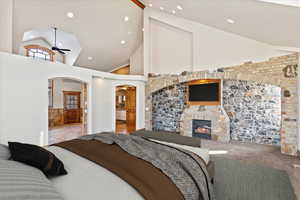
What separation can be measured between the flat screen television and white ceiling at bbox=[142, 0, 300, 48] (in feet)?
5.78

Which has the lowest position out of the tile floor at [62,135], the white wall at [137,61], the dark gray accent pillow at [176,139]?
the tile floor at [62,135]

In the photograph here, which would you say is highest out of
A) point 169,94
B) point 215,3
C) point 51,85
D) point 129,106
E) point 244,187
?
point 215,3

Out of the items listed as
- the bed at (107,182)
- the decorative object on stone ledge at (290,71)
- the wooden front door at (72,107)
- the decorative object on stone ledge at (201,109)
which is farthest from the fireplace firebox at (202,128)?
the wooden front door at (72,107)

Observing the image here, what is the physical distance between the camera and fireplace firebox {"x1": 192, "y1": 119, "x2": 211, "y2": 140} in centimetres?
523

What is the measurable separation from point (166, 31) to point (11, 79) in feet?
16.2

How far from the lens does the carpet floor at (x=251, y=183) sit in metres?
2.07

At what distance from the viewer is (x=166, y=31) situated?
5797mm

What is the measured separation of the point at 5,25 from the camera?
3.55 meters

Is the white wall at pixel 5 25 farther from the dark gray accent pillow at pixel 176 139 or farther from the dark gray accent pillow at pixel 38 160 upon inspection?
the dark gray accent pillow at pixel 176 139

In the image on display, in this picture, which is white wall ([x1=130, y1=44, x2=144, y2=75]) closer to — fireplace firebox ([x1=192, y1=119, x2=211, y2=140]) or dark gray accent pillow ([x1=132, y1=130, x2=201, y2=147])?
fireplace firebox ([x1=192, y1=119, x2=211, y2=140])

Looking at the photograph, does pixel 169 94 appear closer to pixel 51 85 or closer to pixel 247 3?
pixel 247 3

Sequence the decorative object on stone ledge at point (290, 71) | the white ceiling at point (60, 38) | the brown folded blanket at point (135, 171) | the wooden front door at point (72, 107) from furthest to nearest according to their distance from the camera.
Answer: the wooden front door at point (72, 107), the white ceiling at point (60, 38), the decorative object on stone ledge at point (290, 71), the brown folded blanket at point (135, 171)

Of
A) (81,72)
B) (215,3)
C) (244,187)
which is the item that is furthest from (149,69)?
(244,187)

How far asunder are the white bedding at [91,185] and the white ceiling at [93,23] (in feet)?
15.8
